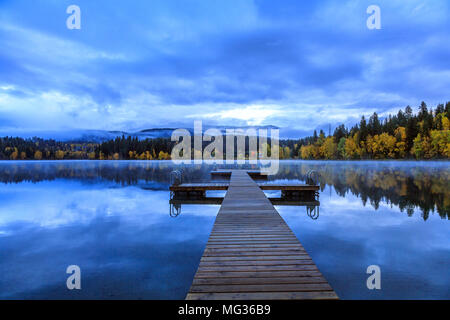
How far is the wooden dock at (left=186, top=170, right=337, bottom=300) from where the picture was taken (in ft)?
10.7

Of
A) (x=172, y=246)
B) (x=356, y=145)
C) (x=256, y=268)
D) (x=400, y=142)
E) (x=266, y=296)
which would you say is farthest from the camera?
(x=356, y=145)

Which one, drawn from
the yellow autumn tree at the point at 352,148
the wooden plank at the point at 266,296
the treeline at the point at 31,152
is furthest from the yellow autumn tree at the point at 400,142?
the treeline at the point at 31,152

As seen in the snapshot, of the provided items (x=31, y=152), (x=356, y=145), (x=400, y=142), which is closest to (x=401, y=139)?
(x=400, y=142)

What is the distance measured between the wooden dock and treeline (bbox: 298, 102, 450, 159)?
75422 millimetres

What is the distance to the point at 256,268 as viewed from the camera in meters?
3.86

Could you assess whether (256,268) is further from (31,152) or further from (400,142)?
(31,152)

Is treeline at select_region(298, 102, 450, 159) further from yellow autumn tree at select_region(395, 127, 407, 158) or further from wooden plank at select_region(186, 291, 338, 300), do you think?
wooden plank at select_region(186, 291, 338, 300)

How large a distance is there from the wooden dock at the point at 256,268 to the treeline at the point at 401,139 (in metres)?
75.4

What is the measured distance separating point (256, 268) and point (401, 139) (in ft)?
281

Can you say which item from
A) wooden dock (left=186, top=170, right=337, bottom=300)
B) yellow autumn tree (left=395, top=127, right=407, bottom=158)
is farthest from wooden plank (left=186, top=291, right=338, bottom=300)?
yellow autumn tree (left=395, top=127, right=407, bottom=158)

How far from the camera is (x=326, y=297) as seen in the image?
313 cm

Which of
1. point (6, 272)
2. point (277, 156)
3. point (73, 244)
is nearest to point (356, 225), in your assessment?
point (73, 244)

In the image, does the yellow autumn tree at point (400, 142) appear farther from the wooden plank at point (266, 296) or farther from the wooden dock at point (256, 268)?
the wooden plank at point (266, 296)
